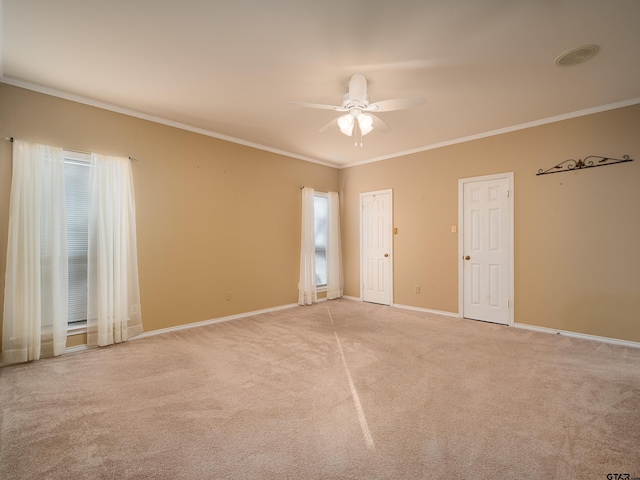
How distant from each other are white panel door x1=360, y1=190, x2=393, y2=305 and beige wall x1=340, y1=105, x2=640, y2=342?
0.41 meters

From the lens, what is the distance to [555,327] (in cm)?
405

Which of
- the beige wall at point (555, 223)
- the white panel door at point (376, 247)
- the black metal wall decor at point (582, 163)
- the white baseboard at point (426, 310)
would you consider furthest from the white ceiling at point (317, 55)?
the white baseboard at point (426, 310)

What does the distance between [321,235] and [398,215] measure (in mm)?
1629

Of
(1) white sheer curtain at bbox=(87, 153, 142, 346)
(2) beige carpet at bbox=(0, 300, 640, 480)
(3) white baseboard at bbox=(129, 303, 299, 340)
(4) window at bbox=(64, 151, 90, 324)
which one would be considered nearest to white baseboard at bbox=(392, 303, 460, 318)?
(2) beige carpet at bbox=(0, 300, 640, 480)

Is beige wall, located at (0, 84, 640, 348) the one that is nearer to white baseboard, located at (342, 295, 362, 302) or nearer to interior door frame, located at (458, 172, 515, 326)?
interior door frame, located at (458, 172, 515, 326)

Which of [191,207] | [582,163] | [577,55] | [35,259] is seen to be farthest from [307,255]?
[577,55]

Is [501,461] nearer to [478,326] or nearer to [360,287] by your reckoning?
[478,326]

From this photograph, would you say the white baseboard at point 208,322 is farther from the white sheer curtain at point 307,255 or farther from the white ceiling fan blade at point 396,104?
the white ceiling fan blade at point 396,104

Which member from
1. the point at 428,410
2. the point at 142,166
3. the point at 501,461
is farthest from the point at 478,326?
the point at 142,166

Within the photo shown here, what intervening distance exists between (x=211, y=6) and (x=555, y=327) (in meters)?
5.16

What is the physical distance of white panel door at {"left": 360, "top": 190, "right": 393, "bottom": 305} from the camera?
585cm

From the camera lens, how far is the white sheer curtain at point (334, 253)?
6.35 metres

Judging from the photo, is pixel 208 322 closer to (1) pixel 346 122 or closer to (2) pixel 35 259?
(2) pixel 35 259

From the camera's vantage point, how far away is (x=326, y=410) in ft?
7.39
